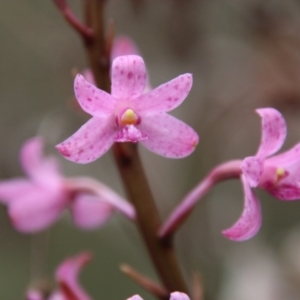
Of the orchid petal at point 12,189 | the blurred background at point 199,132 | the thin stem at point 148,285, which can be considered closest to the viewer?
the thin stem at point 148,285

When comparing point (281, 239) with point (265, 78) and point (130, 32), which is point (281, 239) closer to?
point (265, 78)

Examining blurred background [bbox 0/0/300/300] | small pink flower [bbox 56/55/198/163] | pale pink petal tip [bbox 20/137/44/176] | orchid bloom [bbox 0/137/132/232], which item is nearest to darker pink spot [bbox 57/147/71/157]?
small pink flower [bbox 56/55/198/163]

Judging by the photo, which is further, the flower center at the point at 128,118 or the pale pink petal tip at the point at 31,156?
the pale pink petal tip at the point at 31,156

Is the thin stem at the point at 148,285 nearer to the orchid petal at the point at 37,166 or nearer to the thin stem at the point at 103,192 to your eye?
the thin stem at the point at 103,192

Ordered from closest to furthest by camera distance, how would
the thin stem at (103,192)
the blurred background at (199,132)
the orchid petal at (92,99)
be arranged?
1. the orchid petal at (92,99)
2. the thin stem at (103,192)
3. the blurred background at (199,132)

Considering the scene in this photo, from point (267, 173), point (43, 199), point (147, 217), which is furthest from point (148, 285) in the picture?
point (43, 199)

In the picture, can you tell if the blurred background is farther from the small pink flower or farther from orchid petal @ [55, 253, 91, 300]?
the small pink flower

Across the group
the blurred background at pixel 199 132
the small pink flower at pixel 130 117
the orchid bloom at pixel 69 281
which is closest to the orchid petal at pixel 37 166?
the orchid bloom at pixel 69 281
